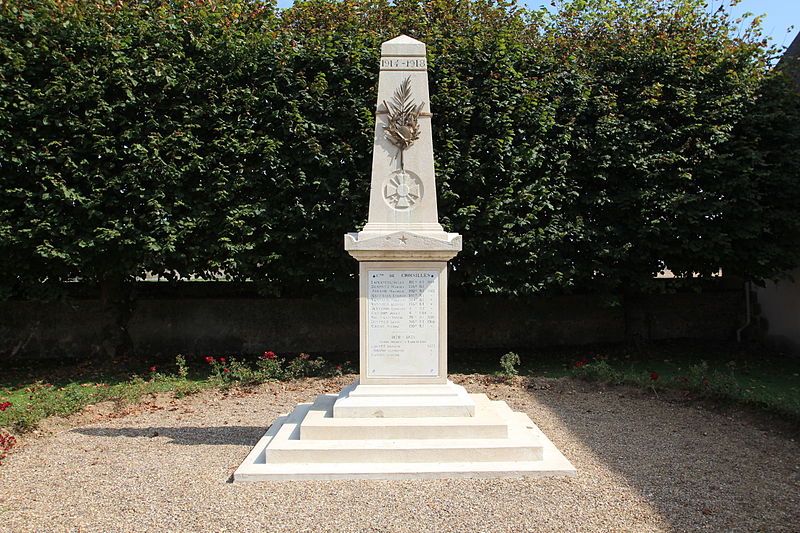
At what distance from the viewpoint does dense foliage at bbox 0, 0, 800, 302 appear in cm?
955

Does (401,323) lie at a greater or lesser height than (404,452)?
greater

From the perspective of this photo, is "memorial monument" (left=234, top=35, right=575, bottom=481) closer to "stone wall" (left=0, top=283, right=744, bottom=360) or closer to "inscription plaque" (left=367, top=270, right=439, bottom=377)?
"inscription plaque" (left=367, top=270, right=439, bottom=377)

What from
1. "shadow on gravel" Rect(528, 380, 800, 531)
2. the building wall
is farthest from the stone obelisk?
the building wall

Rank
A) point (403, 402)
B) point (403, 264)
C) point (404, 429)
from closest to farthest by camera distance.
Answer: point (404, 429) → point (403, 402) → point (403, 264)

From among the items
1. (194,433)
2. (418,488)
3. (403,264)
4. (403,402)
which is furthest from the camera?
(194,433)

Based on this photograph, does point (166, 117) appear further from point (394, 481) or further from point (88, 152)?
point (394, 481)

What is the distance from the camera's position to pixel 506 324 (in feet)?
42.1

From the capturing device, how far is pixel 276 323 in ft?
41.1

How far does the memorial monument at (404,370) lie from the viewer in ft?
16.8

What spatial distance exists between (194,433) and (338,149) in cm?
522

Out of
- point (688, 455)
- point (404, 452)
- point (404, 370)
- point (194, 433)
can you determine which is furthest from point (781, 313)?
point (194, 433)

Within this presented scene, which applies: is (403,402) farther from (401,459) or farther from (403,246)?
(403,246)

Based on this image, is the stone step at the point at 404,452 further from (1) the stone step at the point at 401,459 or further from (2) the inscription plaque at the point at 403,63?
(2) the inscription plaque at the point at 403,63

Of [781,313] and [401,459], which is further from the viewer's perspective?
[781,313]
